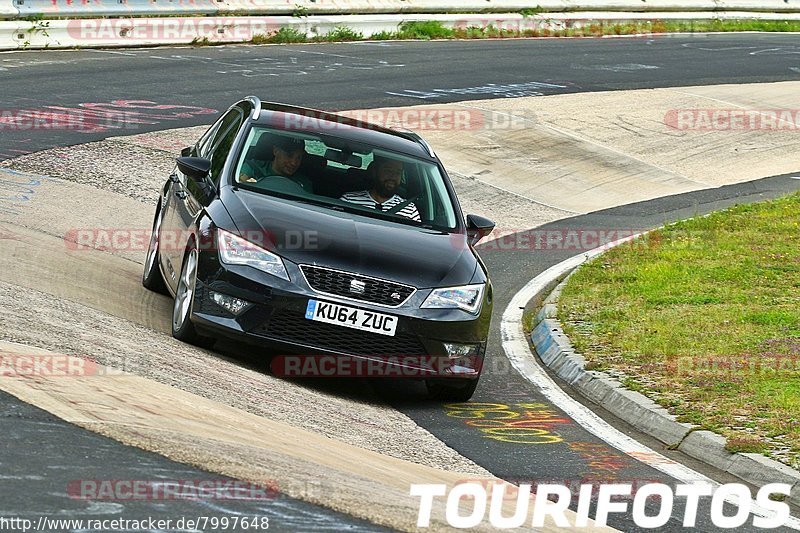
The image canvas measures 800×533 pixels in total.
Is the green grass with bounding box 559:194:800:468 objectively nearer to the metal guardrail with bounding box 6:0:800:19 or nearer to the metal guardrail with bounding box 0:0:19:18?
the metal guardrail with bounding box 0:0:19:18

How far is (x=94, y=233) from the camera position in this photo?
13.0m

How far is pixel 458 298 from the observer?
909 centimetres

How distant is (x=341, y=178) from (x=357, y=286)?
154 cm

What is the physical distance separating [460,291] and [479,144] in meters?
11.3

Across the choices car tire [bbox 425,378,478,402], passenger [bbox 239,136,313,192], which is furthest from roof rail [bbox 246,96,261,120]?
car tire [bbox 425,378,478,402]

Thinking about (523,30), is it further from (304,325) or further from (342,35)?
(304,325)

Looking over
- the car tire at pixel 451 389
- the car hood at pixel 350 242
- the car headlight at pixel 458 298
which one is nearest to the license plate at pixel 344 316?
the car hood at pixel 350 242

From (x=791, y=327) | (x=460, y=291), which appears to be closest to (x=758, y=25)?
(x=791, y=327)

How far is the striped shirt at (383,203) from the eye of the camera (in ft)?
32.4

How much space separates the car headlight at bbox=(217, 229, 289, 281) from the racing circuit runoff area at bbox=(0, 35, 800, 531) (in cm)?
66

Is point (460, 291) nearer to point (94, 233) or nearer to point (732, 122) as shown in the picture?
point (94, 233)

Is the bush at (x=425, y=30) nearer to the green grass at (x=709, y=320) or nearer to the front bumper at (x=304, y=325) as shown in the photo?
the green grass at (x=709, y=320)

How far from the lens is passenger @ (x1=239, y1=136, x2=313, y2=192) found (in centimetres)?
Result: 985

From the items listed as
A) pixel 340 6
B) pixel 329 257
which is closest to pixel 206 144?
pixel 329 257
